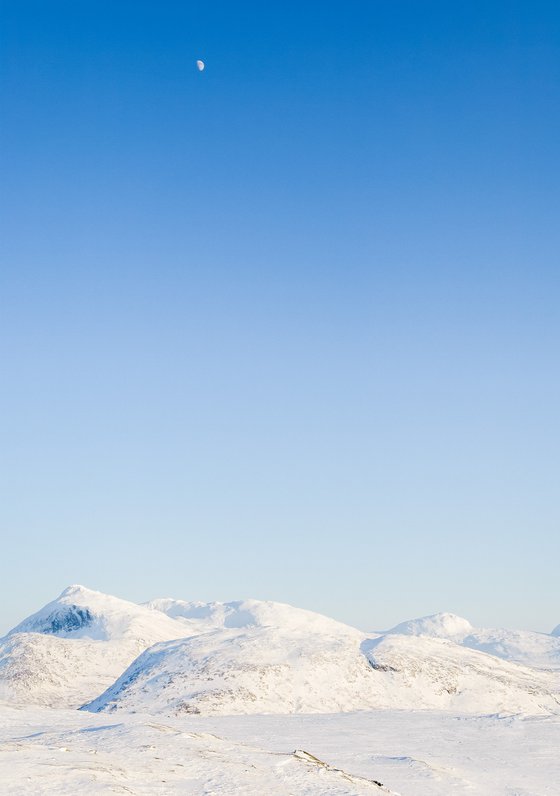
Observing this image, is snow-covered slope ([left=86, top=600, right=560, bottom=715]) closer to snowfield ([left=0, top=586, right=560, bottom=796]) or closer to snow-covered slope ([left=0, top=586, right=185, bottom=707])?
snowfield ([left=0, top=586, right=560, bottom=796])

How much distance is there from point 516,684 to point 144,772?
80679 mm

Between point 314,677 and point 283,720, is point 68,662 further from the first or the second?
point 283,720

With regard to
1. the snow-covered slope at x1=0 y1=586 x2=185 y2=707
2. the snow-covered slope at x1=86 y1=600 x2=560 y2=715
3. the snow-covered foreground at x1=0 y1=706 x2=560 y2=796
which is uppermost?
the snow-covered foreground at x1=0 y1=706 x2=560 y2=796

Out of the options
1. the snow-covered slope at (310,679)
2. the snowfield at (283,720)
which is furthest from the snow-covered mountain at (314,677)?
the snowfield at (283,720)

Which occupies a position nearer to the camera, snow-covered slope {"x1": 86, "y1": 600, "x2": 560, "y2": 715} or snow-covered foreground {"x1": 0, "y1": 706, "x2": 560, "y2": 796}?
snow-covered foreground {"x1": 0, "y1": 706, "x2": 560, "y2": 796}

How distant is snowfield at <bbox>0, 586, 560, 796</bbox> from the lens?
23000 millimetres

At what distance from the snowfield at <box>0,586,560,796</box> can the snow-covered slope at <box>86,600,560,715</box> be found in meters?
0.26

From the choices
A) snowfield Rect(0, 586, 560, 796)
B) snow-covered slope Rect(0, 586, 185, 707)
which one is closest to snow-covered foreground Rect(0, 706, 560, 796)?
snowfield Rect(0, 586, 560, 796)

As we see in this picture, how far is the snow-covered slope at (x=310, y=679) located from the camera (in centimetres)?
7869

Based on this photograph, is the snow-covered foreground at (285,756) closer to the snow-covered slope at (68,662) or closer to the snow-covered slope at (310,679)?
the snow-covered slope at (310,679)

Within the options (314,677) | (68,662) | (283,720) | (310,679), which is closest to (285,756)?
(283,720)

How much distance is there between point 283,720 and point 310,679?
1118 inches

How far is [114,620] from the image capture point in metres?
195

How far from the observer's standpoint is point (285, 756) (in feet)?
85.4
